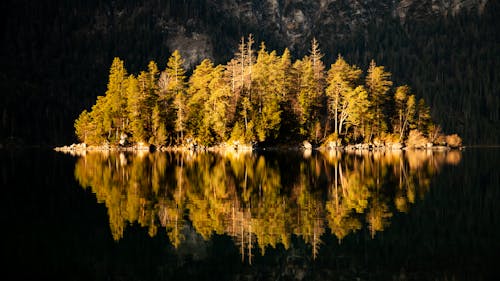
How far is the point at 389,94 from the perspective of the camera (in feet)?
368

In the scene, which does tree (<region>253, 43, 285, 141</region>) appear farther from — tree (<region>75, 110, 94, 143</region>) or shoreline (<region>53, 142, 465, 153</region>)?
tree (<region>75, 110, 94, 143</region>)

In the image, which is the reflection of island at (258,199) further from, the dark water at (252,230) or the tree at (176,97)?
the tree at (176,97)

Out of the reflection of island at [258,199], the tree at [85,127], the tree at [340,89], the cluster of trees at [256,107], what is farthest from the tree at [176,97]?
the reflection of island at [258,199]

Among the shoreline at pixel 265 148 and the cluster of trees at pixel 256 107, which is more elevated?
the cluster of trees at pixel 256 107

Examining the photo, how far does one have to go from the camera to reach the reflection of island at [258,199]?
23.6 m

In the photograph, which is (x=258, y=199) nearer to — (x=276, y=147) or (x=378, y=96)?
(x=276, y=147)

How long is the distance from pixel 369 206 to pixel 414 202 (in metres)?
3.50

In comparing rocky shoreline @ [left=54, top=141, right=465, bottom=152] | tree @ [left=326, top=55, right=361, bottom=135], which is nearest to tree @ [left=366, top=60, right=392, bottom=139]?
tree @ [left=326, top=55, right=361, bottom=135]

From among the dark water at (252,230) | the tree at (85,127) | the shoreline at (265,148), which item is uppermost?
the tree at (85,127)

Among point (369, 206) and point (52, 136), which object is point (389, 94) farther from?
point (52, 136)

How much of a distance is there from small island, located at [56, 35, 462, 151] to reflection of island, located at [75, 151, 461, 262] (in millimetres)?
49140

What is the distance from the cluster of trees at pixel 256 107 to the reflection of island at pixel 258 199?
4892 cm

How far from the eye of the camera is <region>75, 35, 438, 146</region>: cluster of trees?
99875mm

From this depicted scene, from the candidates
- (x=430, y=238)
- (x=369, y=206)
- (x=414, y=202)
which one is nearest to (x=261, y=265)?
(x=430, y=238)
